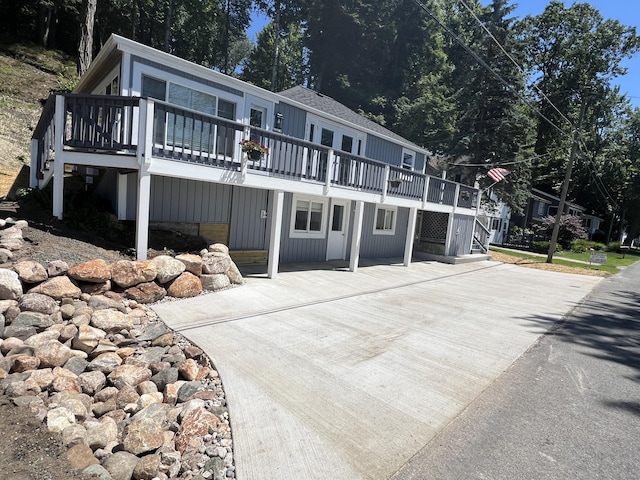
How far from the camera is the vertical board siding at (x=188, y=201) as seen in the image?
8.29 meters

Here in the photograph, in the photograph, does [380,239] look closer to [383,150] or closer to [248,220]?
[383,150]

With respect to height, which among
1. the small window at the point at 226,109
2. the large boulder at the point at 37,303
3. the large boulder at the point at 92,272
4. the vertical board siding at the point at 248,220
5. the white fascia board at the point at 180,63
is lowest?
the large boulder at the point at 37,303

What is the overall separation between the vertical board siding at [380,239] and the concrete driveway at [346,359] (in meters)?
4.39

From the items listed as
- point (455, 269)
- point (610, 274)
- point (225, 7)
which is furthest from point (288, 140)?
point (225, 7)

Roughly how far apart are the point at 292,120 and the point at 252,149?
153 inches

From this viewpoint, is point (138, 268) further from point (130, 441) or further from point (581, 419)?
point (581, 419)

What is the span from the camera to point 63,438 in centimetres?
290

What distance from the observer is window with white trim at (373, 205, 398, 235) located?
566 inches

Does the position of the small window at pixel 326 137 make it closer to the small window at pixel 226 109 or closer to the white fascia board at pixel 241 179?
the white fascia board at pixel 241 179

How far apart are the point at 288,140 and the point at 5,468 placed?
24.1 ft

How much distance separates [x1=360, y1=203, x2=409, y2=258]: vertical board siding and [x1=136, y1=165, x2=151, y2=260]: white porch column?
28.2 ft

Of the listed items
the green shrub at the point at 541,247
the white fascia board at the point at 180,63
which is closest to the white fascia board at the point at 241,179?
the white fascia board at the point at 180,63

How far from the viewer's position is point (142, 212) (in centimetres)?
639

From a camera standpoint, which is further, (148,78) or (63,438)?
(148,78)
